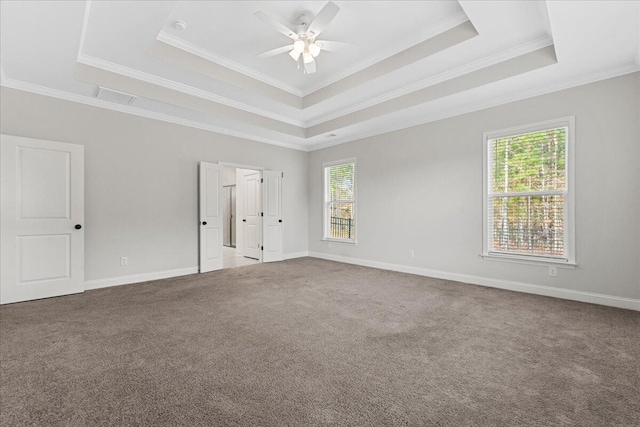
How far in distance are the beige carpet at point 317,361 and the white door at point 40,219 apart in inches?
13.3

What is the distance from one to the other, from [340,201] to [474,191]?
2826 mm

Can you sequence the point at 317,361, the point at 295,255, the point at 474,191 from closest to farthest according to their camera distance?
the point at 317,361 → the point at 474,191 → the point at 295,255

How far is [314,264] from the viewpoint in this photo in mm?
6141

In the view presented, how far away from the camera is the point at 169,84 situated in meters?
4.20

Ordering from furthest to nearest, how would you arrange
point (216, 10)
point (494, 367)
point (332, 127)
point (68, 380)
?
point (332, 127), point (216, 10), point (494, 367), point (68, 380)

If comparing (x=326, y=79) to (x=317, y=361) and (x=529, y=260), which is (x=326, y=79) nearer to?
(x=529, y=260)

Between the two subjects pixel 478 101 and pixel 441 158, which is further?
pixel 441 158

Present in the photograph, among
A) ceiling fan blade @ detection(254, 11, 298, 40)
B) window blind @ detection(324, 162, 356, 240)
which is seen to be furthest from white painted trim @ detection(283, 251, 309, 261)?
ceiling fan blade @ detection(254, 11, 298, 40)

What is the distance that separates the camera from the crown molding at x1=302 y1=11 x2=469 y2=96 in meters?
3.24

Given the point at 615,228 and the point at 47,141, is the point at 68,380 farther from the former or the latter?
the point at 615,228

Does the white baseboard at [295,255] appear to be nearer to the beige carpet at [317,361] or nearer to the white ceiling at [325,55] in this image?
the beige carpet at [317,361]

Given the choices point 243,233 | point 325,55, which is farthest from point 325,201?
point 325,55

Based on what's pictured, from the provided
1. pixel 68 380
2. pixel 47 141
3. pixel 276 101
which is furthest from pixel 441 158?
pixel 47 141

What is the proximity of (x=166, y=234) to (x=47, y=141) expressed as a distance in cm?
197
